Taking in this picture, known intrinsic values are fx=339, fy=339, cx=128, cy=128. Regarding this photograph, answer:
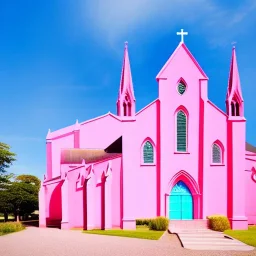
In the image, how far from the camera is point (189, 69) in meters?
30.9

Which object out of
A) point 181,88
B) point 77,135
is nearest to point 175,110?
point 181,88

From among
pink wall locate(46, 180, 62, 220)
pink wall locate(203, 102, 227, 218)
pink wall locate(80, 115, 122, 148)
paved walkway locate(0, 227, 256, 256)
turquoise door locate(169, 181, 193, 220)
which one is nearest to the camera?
paved walkway locate(0, 227, 256, 256)

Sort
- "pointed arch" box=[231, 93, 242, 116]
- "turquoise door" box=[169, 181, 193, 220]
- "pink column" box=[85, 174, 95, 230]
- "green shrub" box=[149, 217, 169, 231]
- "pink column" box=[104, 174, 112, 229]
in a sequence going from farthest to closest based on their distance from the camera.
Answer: "pointed arch" box=[231, 93, 242, 116]
"turquoise door" box=[169, 181, 193, 220]
"pink column" box=[85, 174, 95, 230]
"pink column" box=[104, 174, 112, 229]
"green shrub" box=[149, 217, 169, 231]

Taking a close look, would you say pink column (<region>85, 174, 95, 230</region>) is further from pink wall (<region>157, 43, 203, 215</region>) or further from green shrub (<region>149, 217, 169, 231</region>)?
pink wall (<region>157, 43, 203, 215</region>)

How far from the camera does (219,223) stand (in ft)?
88.9

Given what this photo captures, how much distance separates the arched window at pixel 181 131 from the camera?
3033 centimetres

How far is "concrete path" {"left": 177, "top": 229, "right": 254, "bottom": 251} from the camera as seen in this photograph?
19.3 m

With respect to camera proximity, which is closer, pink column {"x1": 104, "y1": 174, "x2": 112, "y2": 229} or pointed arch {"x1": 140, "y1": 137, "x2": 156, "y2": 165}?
pink column {"x1": 104, "y1": 174, "x2": 112, "y2": 229}

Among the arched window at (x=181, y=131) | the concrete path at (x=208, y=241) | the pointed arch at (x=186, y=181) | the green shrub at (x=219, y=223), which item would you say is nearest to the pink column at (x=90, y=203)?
the pointed arch at (x=186, y=181)

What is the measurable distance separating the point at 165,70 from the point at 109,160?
31.3ft

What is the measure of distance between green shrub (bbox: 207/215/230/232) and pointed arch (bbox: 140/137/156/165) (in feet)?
22.3

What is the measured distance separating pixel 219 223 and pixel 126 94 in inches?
532

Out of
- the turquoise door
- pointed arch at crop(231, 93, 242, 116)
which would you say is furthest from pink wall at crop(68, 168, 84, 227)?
pointed arch at crop(231, 93, 242, 116)

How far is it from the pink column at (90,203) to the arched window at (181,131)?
8.32 metres
